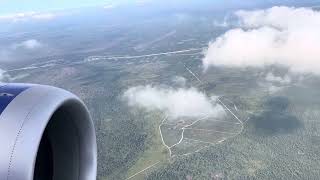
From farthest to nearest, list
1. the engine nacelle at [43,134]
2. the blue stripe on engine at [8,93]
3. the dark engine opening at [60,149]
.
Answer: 1. the dark engine opening at [60,149]
2. the blue stripe on engine at [8,93]
3. the engine nacelle at [43,134]

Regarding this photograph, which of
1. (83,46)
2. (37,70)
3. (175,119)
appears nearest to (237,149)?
(175,119)

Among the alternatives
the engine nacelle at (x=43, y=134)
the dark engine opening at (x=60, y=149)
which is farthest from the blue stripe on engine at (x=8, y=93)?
the dark engine opening at (x=60, y=149)

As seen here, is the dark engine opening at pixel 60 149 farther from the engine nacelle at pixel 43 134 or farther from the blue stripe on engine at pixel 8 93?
the blue stripe on engine at pixel 8 93

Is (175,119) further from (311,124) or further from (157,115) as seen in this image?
(311,124)

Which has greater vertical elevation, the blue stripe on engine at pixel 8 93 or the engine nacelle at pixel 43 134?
the blue stripe on engine at pixel 8 93

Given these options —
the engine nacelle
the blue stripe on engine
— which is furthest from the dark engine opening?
the blue stripe on engine

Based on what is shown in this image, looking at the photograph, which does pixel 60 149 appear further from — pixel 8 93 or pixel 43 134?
pixel 8 93

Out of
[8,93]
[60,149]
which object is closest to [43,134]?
[60,149]

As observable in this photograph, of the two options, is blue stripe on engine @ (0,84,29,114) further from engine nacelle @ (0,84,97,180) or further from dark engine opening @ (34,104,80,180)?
dark engine opening @ (34,104,80,180)
